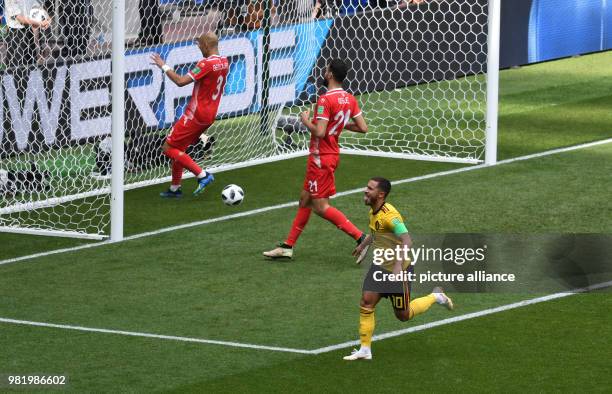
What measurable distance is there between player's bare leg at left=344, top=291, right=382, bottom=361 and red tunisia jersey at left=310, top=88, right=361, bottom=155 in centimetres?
308

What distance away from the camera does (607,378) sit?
10.1m

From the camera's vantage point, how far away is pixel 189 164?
1605cm

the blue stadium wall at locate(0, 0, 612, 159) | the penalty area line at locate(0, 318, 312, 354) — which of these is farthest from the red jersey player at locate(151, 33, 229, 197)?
the penalty area line at locate(0, 318, 312, 354)

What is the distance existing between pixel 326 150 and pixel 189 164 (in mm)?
3123

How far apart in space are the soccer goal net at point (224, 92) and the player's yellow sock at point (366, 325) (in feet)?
15.9

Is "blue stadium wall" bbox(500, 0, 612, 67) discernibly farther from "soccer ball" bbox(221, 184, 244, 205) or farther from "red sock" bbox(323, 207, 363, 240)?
"red sock" bbox(323, 207, 363, 240)

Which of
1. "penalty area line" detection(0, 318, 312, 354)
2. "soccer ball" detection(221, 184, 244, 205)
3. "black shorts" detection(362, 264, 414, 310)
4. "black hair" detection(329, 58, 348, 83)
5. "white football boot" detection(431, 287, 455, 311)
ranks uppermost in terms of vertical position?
"black hair" detection(329, 58, 348, 83)

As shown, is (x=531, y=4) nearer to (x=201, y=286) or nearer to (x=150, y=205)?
(x=150, y=205)

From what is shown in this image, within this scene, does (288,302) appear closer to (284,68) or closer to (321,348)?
(321,348)

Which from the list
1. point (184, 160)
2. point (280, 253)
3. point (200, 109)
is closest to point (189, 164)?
point (184, 160)

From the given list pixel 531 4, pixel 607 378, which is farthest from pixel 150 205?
pixel 531 4

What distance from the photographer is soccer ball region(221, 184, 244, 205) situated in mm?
15648

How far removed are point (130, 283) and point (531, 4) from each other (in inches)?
545

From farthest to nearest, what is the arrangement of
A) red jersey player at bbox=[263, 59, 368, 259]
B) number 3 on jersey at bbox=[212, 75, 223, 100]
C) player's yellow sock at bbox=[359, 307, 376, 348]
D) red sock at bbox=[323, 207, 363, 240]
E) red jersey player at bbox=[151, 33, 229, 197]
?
number 3 on jersey at bbox=[212, 75, 223, 100] → red jersey player at bbox=[151, 33, 229, 197] → red sock at bbox=[323, 207, 363, 240] → red jersey player at bbox=[263, 59, 368, 259] → player's yellow sock at bbox=[359, 307, 376, 348]
